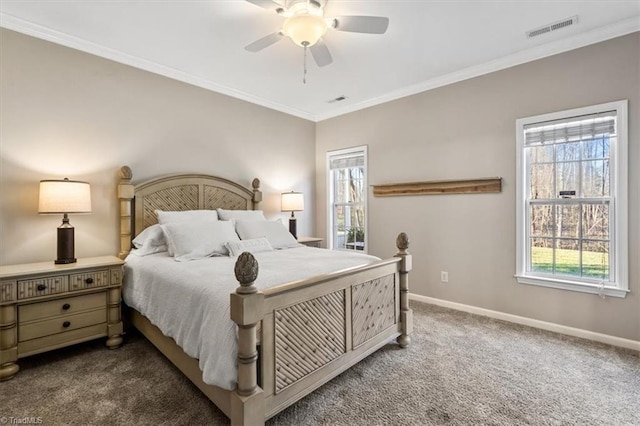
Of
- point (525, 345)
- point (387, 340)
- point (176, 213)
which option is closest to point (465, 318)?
point (525, 345)

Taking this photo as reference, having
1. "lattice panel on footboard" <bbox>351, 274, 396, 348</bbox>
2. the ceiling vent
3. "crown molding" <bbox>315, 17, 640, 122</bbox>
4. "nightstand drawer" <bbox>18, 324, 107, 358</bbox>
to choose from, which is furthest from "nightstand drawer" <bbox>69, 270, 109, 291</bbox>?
the ceiling vent

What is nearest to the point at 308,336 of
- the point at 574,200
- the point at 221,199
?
the point at 221,199

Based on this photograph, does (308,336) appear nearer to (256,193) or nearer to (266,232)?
(266,232)

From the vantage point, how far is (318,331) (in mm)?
Answer: 1880

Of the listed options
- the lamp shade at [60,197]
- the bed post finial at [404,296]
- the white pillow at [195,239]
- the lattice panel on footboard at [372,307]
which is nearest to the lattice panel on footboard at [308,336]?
the lattice panel on footboard at [372,307]

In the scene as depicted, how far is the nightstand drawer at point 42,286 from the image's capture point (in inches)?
84.7

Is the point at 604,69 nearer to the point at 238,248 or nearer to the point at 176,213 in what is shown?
the point at 238,248

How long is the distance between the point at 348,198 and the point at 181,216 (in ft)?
8.46

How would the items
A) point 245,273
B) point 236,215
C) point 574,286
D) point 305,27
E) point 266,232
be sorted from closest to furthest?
point 245,273 → point 305,27 → point 574,286 → point 266,232 → point 236,215

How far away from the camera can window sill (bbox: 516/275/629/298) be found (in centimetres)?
260

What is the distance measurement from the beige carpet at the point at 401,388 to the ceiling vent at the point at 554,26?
2757 millimetres

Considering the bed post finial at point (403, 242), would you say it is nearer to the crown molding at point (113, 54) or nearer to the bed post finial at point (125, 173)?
the bed post finial at point (125, 173)

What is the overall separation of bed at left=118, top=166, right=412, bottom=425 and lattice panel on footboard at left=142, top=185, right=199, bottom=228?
8cm

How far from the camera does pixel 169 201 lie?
3.35m
